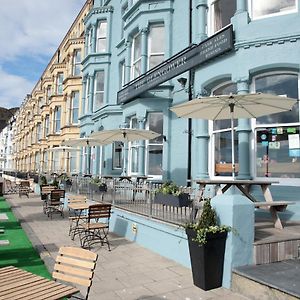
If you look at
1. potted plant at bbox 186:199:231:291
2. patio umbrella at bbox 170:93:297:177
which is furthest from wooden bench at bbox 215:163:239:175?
potted plant at bbox 186:199:231:291

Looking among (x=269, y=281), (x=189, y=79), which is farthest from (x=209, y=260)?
(x=189, y=79)

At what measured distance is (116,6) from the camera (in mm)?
19469

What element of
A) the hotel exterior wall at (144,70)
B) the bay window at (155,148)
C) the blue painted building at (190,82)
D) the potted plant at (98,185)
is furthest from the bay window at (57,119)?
the potted plant at (98,185)

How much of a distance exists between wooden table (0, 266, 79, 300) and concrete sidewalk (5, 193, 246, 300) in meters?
1.56

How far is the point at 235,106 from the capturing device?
7266 mm

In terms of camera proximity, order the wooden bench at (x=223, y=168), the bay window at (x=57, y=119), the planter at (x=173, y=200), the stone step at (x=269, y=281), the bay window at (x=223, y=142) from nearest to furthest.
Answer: the stone step at (x=269, y=281) < the planter at (x=173, y=200) < the wooden bench at (x=223, y=168) < the bay window at (x=223, y=142) < the bay window at (x=57, y=119)

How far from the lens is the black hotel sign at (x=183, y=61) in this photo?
9.30 meters

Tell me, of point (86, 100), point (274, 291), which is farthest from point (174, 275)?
point (86, 100)

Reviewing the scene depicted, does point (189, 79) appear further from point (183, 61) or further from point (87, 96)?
point (87, 96)

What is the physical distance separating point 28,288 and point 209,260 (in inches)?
113

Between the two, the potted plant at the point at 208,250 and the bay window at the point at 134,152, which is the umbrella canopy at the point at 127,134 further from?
the potted plant at the point at 208,250

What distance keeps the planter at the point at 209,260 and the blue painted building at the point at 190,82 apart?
3.71 metres

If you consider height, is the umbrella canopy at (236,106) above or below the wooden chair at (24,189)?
above

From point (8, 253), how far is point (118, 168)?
397 inches
